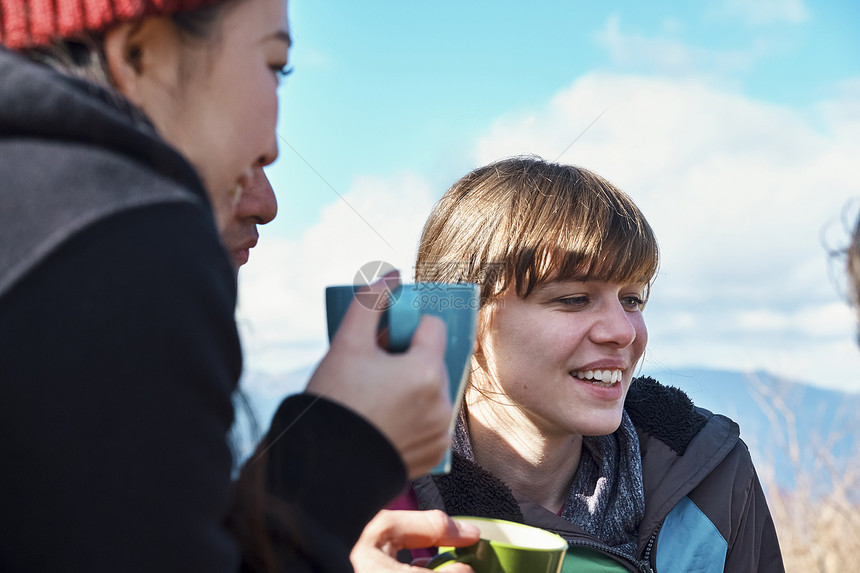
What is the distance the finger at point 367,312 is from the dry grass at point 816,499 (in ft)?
11.4

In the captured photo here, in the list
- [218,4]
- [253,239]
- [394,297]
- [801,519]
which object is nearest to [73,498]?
[394,297]

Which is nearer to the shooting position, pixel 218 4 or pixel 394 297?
pixel 218 4

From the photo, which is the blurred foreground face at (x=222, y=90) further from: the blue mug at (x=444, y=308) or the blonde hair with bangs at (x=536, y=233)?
the blonde hair with bangs at (x=536, y=233)

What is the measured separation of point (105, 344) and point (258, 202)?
1.11m

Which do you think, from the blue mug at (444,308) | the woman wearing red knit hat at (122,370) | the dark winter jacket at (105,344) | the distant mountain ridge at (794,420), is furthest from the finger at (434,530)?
the distant mountain ridge at (794,420)

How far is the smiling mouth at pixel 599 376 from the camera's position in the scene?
6.95 feet

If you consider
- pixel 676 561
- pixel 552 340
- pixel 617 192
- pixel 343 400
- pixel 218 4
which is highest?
pixel 218 4

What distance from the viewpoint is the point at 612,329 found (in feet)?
6.91

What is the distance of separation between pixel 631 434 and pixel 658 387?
0.77ft

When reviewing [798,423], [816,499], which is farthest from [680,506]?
[816,499]

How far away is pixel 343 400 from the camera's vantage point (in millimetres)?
966

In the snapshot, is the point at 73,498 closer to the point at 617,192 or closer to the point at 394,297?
the point at 394,297

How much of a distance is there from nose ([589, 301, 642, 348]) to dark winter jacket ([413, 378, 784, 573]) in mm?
354

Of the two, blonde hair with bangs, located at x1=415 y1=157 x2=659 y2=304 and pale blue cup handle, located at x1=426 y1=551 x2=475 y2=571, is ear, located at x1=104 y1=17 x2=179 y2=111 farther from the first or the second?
blonde hair with bangs, located at x1=415 y1=157 x2=659 y2=304
